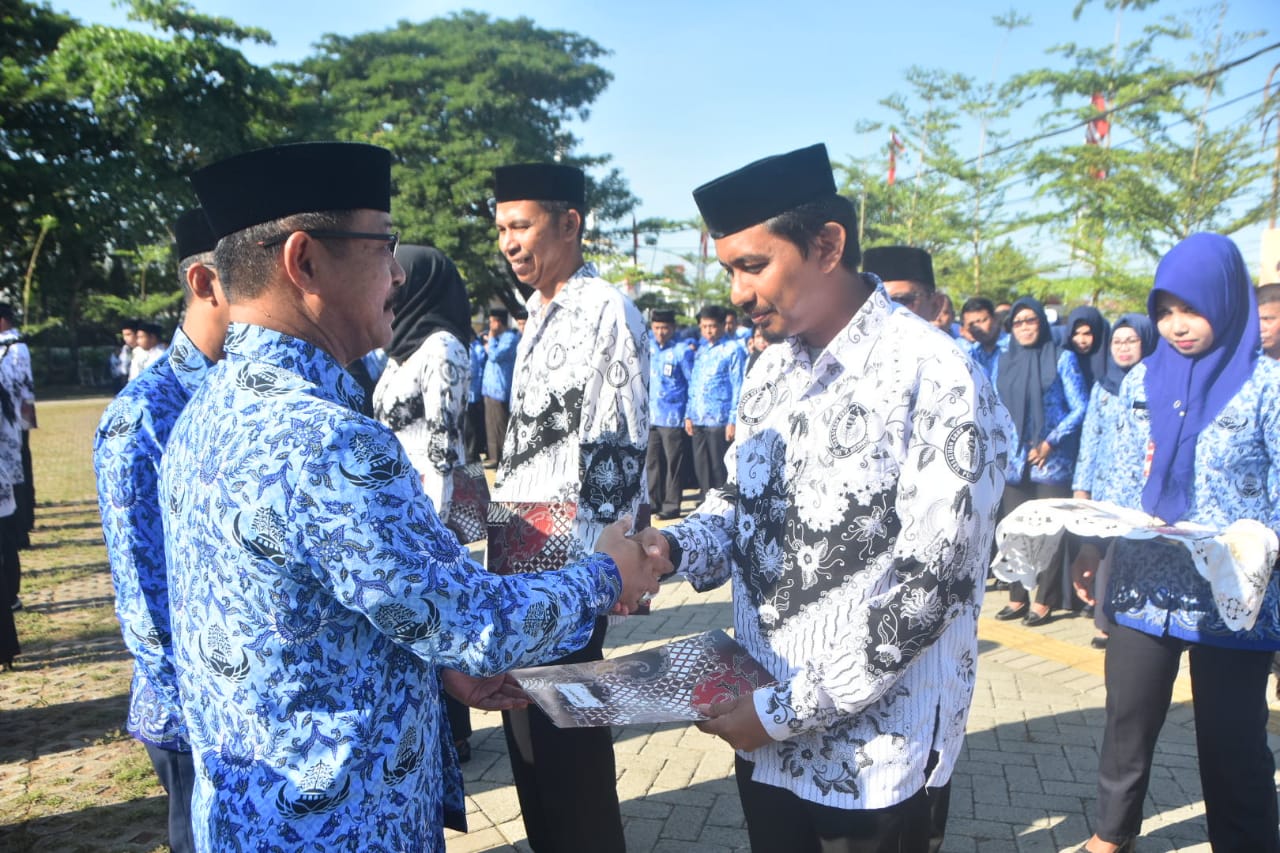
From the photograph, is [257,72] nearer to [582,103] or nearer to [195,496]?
[582,103]

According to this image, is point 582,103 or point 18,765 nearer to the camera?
point 18,765

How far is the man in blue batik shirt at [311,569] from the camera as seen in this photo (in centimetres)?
131

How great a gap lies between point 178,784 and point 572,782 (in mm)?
1127

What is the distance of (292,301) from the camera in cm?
149

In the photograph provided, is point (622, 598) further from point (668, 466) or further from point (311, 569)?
point (668, 466)

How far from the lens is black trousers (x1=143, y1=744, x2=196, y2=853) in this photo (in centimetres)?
Answer: 230

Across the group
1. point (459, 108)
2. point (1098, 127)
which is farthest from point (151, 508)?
point (459, 108)

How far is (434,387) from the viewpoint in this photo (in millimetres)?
3498

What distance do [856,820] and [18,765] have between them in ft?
14.7

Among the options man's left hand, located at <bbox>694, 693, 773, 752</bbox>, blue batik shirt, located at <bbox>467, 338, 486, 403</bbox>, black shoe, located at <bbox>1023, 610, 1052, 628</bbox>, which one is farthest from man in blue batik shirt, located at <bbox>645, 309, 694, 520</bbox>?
man's left hand, located at <bbox>694, 693, 773, 752</bbox>

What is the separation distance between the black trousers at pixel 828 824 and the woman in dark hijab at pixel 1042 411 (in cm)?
506

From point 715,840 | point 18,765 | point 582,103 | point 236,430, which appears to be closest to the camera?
point 236,430

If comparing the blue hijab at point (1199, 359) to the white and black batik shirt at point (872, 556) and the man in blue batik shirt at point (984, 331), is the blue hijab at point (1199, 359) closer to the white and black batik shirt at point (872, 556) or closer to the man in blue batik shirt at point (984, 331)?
the white and black batik shirt at point (872, 556)

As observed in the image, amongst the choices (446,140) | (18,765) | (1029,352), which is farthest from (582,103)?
(18,765)
